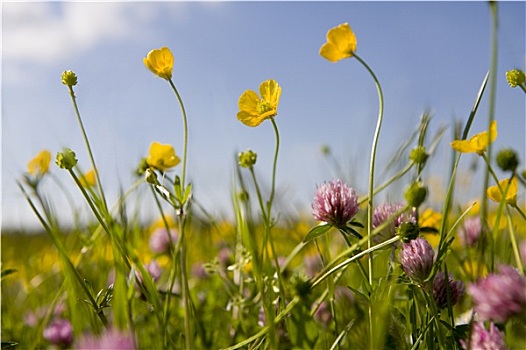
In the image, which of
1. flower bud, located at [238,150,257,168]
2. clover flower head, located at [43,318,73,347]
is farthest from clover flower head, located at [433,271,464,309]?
clover flower head, located at [43,318,73,347]

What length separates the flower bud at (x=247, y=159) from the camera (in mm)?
1090

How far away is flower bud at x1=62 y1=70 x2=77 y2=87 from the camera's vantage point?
98 cm

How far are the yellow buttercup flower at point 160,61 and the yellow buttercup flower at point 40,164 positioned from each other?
1.24 feet

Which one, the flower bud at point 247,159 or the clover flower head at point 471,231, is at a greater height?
the flower bud at point 247,159

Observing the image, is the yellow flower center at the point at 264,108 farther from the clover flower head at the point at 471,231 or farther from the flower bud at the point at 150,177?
the clover flower head at the point at 471,231

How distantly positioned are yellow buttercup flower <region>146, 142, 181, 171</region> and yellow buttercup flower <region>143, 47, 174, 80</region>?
A: 18cm

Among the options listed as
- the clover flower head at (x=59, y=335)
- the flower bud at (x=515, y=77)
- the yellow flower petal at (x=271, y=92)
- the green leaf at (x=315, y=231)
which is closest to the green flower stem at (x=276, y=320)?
the green leaf at (x=315, y=231)

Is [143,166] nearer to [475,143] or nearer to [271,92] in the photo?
[271,92]

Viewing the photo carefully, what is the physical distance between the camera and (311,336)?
3.01 feet

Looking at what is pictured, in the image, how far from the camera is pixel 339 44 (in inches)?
36.5

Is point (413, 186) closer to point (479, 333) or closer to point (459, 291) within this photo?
point (459, 291)

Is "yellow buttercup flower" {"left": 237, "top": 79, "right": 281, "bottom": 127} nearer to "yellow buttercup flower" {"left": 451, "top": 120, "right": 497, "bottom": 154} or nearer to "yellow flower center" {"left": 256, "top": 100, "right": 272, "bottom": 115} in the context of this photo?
"yellow flower center" {"left": 256, "top": 100, "right": 272, "bottom": 115}

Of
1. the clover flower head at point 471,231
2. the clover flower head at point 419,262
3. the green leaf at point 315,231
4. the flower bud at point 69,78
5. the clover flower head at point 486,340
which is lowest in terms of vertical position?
the clover flower head at point 471,231

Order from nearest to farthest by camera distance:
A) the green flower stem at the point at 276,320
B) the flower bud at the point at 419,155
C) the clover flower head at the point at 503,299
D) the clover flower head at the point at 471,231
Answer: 1. the clover flower head at the point at 503,299
2. the green flower stem at the point at 276,320
3. the flower bud at the point at 419,155
4. the clover flower head at the point at 471,231
